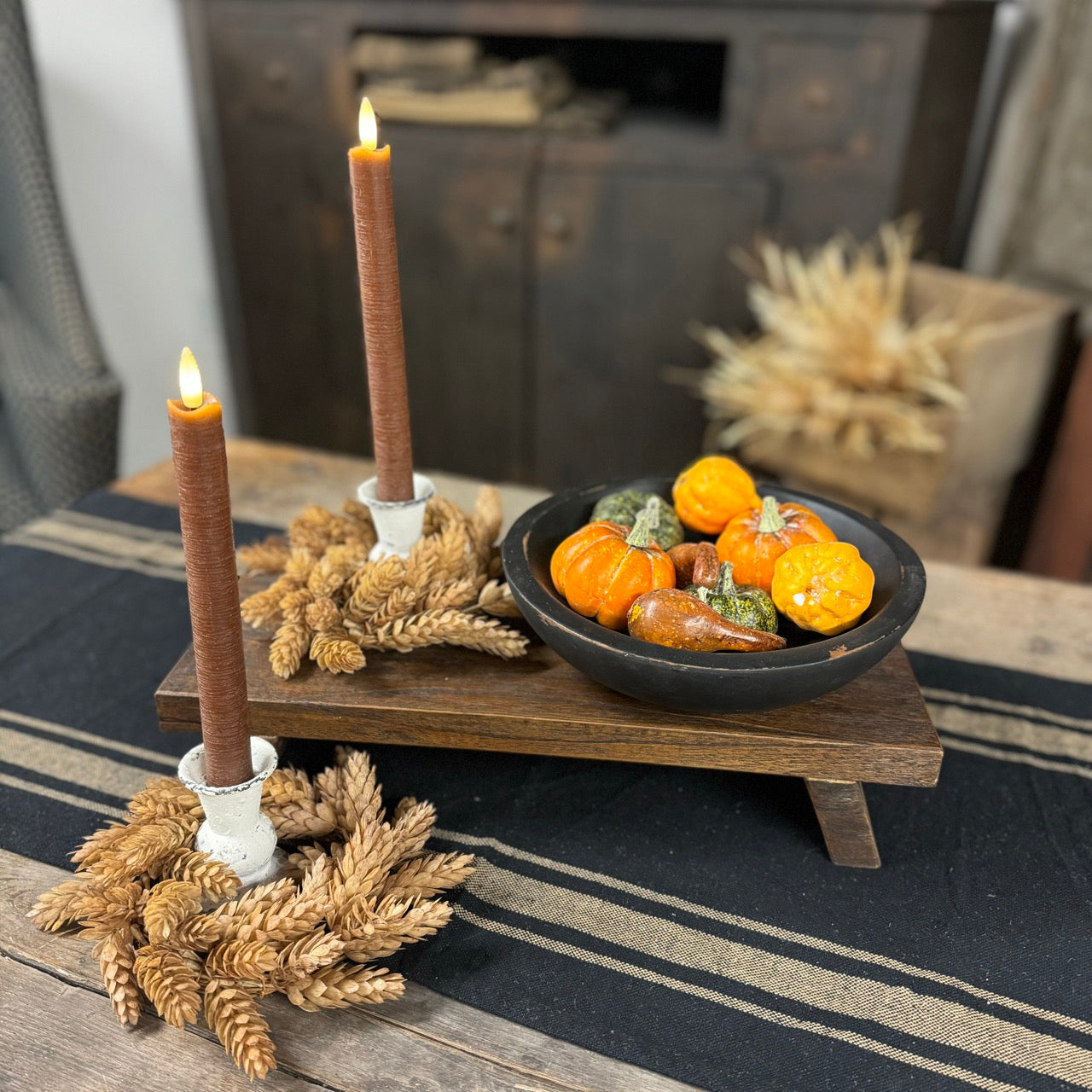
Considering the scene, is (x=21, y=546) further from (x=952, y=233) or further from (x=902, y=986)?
(x=952, y=233)

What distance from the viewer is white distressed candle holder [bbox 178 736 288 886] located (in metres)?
0.55

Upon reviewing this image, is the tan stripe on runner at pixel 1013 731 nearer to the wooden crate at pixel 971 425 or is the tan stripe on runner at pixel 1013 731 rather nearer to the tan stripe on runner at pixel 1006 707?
the tan stripe on runner at pixel 1006 707

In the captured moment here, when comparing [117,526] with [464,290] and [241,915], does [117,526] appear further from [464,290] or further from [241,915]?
[464,290]

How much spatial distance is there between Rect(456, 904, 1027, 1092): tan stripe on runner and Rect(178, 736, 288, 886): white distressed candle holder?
124mm

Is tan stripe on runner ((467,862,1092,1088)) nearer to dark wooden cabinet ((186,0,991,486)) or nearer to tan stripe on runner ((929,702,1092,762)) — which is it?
tan stripe on runner ((929,702,1092,762))

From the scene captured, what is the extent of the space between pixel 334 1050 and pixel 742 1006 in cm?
23

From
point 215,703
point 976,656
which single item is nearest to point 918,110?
point 976,656

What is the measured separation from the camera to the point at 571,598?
638 mm

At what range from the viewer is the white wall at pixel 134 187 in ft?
6.52

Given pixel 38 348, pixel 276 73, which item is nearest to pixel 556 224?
pixel 276 73

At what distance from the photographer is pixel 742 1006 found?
1.83 feet

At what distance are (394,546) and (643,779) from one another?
0.26 meters

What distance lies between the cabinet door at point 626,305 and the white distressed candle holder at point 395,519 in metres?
1.29

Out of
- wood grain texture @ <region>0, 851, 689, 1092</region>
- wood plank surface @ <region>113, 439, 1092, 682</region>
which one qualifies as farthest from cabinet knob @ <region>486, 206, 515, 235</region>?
wood grain texture @ <region>0, 851, 689, 1092</region>
